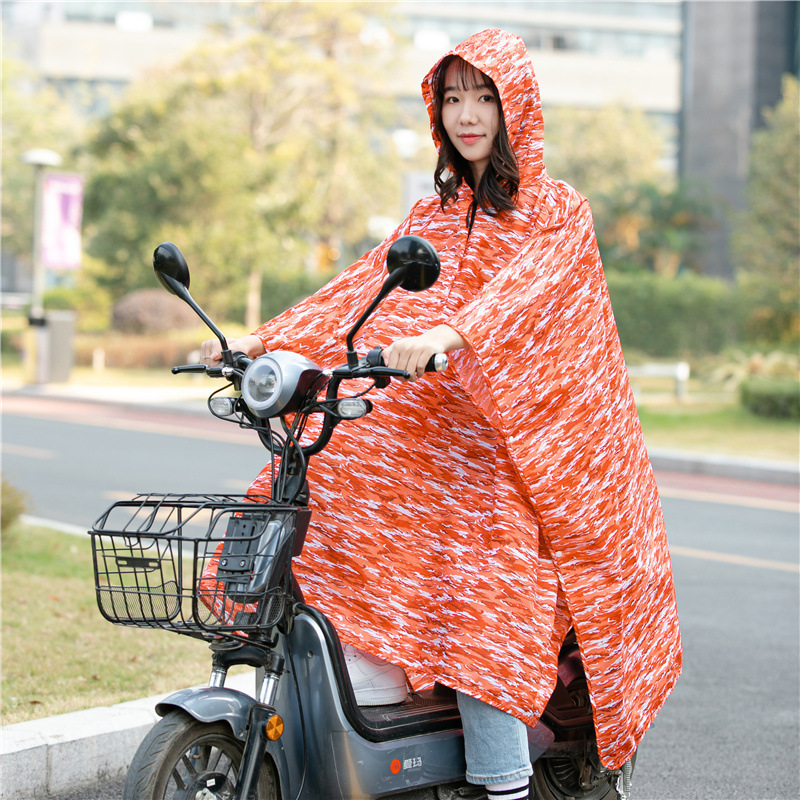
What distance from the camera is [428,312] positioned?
116 inches

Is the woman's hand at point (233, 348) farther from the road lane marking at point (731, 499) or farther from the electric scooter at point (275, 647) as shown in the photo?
the road lane marking at point (731, 499)

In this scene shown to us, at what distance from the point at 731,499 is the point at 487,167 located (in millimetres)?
8445

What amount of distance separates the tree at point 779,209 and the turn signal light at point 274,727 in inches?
796

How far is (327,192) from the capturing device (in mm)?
35969

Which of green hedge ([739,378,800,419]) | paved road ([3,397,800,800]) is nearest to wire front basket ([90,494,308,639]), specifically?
paved road ([3,397,800,800])

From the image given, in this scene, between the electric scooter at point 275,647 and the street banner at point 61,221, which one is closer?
the electric scooter at point 275,647

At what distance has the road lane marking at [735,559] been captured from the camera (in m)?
Answer: 7.46

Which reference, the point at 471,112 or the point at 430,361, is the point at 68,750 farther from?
the point at 471,112

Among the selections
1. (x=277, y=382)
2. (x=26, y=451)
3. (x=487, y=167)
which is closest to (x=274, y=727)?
(x=277, y=382)

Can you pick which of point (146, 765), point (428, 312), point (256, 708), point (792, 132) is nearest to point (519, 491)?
point (428, 312)

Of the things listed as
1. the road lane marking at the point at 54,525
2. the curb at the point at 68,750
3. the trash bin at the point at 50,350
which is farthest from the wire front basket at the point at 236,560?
the trash bin at the point at 50,350

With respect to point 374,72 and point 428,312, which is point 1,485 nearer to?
point 428,312

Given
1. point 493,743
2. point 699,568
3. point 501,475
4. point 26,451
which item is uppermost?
point 501,475

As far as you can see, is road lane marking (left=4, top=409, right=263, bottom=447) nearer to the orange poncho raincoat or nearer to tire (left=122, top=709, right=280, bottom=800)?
the orange poncho raincoat
